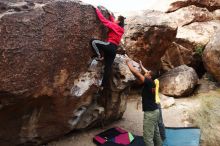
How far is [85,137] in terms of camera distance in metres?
7.67

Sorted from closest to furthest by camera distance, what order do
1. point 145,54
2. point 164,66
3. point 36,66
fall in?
point 36,66, point 145,54, point 164,66

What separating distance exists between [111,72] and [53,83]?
1.71 meters

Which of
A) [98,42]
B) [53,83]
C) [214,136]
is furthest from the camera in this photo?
[214,136]

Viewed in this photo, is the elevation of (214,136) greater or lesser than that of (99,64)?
lesser

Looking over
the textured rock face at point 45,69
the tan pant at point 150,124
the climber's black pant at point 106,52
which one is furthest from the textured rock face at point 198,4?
the tan pant at point 150,124

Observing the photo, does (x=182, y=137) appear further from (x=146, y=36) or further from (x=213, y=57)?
(x=213, y=57)

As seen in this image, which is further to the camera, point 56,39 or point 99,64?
point 99,64

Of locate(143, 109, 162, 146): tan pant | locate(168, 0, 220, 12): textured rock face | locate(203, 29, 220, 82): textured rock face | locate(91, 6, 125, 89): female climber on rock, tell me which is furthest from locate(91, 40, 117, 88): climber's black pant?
locate(168, 0, 220, 12): textured rock face

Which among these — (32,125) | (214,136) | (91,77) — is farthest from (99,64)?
(214,136)

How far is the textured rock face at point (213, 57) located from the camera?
423 inches

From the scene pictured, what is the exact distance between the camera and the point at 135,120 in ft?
28.8

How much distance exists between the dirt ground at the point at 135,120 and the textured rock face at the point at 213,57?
1.38m

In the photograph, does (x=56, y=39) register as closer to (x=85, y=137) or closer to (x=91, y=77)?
(x=91, y=77)

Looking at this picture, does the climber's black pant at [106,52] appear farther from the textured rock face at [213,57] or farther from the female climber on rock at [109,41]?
the textured rock face at [213,57]
